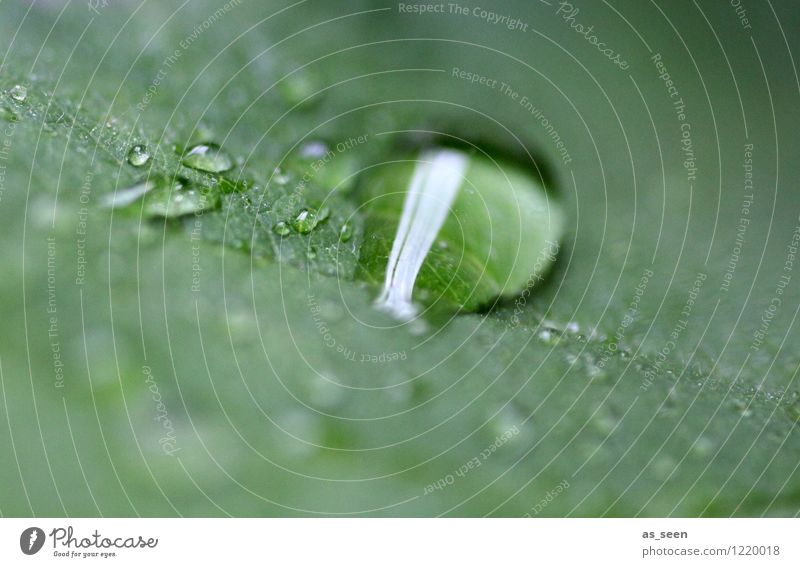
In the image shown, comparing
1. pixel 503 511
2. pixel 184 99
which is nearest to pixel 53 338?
pixel 184 99

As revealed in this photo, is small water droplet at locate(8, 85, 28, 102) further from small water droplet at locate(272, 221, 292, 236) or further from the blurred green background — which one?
small water droplet at locate(272, 221, 292, 236)
